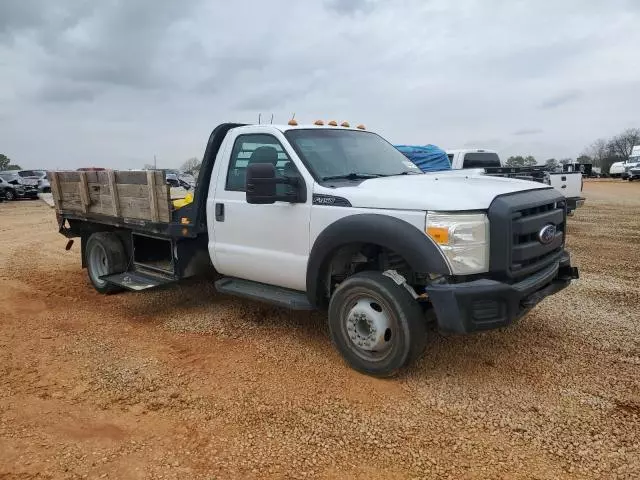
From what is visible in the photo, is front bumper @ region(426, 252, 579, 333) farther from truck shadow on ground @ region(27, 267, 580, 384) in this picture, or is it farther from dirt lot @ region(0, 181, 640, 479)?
truck shadow on ground @ region(27, 267, 580, 384)

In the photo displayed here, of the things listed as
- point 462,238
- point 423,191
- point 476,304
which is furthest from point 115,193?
point 476,304

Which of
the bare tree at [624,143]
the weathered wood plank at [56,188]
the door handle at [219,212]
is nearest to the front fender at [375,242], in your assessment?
the door handle at [219,212]

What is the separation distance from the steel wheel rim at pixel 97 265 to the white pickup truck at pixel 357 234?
3.27ft

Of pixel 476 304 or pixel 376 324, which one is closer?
pixel 476 304

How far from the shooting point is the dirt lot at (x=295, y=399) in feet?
9.78

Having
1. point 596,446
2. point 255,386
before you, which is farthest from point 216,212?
point 596,446

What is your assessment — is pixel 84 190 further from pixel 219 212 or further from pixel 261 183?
pixel 261 183

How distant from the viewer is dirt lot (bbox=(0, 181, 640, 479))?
2.98m

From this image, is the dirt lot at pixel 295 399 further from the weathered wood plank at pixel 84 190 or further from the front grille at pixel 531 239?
the weathered wood plank at pixel 84 190

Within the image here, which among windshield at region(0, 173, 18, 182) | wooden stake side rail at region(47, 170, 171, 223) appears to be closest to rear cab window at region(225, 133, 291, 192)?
wooden stake side rail at region(47, 170, 171, 223)

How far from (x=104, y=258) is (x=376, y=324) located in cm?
421

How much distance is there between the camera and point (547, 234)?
13.1 feet

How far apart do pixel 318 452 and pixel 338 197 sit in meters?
1.92

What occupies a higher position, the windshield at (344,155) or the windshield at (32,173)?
the windshield at (344,155)
